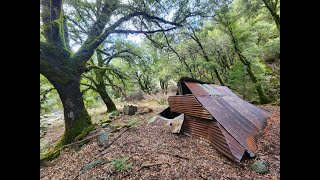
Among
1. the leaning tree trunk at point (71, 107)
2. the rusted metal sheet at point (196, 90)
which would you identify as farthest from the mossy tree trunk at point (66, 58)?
the rusted metal sheet at point (196, 90)

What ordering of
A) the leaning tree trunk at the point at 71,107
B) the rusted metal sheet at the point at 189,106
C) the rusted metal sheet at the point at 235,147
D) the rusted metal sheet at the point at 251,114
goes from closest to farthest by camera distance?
the rusted metal sheet at the point at 235,147, the rusted metal sheet at the point at 189,106, the leaning tree trunk at the point at 71,107, the rusted metal sheet at the point at 251,114

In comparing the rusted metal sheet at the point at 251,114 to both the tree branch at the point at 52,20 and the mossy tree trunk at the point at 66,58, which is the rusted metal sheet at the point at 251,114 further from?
the tree branch at the point at 52,20

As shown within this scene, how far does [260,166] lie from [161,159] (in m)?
2.29

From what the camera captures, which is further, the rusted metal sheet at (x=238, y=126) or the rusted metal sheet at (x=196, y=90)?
the rusted metal sheet at (x=196, y=90)

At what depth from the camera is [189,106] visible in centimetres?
544

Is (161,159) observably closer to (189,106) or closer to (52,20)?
(189,106)

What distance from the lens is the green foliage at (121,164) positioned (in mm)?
3548

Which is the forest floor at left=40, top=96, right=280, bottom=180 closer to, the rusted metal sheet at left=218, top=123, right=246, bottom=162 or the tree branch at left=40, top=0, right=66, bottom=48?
the rusted metal sheet at left=218, top=123, right=246, bottom=162

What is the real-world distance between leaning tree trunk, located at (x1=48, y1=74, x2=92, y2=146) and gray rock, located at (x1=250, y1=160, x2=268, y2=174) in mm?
5455

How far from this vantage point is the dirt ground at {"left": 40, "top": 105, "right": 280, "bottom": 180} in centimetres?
335

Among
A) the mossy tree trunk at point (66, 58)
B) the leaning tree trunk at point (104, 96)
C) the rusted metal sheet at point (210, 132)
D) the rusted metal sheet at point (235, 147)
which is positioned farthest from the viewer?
the leaning tree trunk at point (104, 96)
